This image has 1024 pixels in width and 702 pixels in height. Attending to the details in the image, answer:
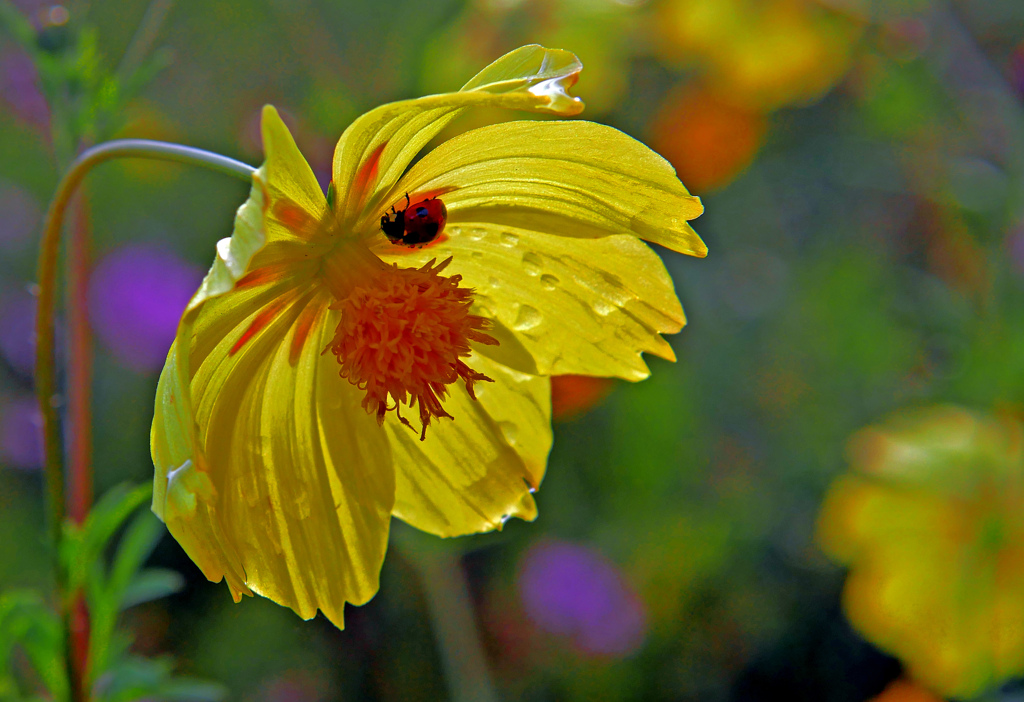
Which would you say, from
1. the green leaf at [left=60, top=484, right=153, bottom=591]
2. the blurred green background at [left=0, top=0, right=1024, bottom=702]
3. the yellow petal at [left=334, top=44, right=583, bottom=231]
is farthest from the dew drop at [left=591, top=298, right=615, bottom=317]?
the blurred green background at [left=0, top=0, right=1024, bottom=702]

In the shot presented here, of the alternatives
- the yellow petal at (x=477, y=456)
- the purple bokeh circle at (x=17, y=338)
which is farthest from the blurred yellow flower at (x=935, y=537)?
the purple bokeh circle at (x=17, y=338)

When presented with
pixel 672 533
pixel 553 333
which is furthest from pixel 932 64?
pixel 553 333

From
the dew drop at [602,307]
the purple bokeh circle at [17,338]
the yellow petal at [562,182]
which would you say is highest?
Answer: the yellow petal at [562,182]

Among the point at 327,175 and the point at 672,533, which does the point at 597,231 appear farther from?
the point at 672,533

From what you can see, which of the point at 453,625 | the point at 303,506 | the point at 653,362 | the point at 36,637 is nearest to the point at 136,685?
the point at 36,637

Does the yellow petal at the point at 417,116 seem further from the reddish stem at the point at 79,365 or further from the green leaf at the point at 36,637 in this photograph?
the green leaf at the point at 36,637

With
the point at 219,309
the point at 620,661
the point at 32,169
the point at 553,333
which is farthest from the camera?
the point at 32,169
